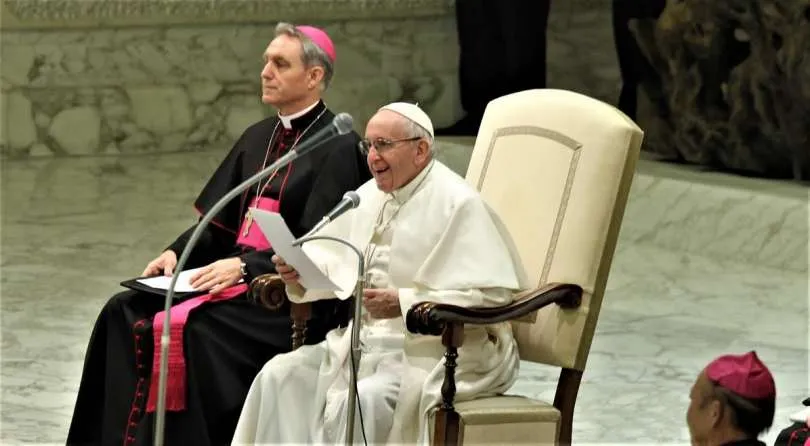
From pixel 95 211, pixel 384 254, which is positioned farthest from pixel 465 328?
pixel 95 211

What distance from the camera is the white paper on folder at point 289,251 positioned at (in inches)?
162

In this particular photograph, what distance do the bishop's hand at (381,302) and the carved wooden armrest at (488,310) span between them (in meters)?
0.17

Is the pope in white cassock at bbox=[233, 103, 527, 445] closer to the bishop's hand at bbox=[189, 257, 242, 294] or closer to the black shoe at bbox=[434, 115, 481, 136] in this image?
the bishop's hand at bbox=[189, 257, 242, 294]

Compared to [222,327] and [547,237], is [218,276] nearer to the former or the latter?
[222,327]

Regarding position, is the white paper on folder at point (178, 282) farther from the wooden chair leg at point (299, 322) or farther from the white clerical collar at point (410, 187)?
the white clerical collar at point (410, 187)

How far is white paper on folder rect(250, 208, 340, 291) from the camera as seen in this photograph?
4.11m

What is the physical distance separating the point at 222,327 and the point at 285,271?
52 cm

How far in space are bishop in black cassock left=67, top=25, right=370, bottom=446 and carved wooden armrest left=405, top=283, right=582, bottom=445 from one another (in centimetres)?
77

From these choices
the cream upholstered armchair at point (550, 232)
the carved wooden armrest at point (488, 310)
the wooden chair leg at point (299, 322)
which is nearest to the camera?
the carved wooden armrest at point (488, 310)

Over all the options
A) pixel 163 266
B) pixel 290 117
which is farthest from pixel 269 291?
pixel 290 117

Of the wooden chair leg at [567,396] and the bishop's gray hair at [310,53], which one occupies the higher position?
the bishop's gray hair at [310,53]

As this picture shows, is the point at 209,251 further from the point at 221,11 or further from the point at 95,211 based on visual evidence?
the point at 221,11

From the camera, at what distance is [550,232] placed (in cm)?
475

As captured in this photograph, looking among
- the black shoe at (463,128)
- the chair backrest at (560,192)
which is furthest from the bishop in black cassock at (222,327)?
the black shoe at (463,128)
